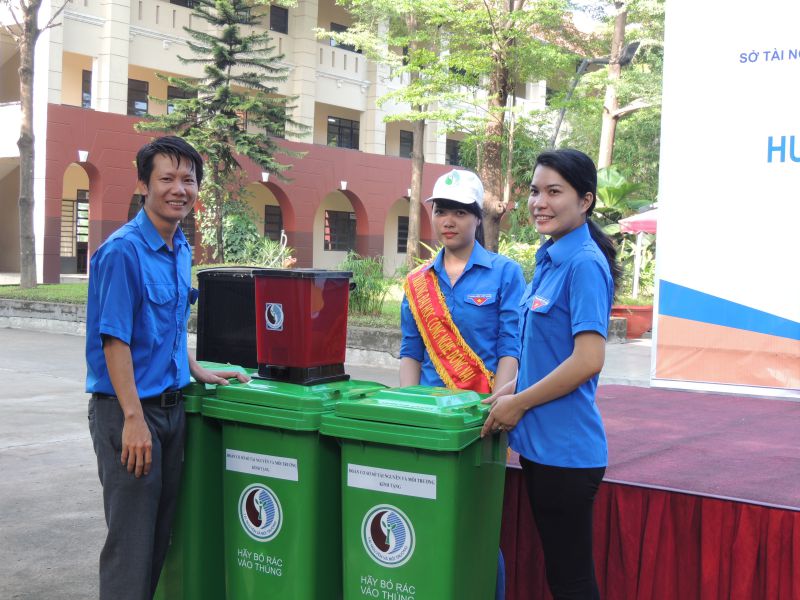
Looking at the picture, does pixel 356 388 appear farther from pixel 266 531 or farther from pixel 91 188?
pixel 91 188

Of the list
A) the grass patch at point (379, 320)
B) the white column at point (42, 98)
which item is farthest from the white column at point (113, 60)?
the grass patch at point (379, 320)

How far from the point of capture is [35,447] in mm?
6621

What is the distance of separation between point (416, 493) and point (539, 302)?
26.8 inches

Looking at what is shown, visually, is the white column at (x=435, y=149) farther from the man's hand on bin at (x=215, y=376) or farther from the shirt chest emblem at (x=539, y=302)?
the shirt chest emblem at (x=539, y=302)

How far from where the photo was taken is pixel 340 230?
2964 cm

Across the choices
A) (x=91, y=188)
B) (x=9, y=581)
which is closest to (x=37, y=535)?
(x=9, y=581)

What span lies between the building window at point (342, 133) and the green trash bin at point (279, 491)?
2538 centimetres

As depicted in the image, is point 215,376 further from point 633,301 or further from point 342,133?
point 342,133

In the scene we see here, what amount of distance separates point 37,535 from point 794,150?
4.63 metres

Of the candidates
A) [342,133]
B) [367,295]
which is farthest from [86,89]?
[367,295]

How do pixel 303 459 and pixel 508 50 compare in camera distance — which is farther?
pixel 508 50

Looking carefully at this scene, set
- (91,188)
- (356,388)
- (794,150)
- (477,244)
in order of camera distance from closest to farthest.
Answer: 1. (356,388)
2. (477,244)
3. (794,150)
4. (91,188)

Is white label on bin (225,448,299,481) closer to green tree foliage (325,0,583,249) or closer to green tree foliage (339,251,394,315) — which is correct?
green tree foliage (339,251,394,315)

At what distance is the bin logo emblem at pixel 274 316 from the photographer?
3.16 m
